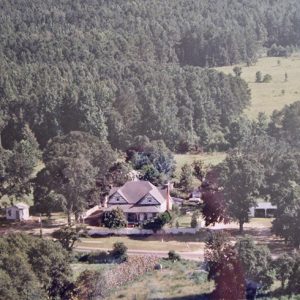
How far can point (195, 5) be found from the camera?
120625mm

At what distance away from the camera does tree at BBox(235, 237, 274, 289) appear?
3284cm

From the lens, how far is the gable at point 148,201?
4681 cm

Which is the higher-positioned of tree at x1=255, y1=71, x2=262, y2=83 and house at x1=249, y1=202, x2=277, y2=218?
tree at x1=255, y1=71, x2=262, y2=83

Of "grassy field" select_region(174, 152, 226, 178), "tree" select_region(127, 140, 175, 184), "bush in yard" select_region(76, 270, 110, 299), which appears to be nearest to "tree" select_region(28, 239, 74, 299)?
"bush in yard" select_region(76, 270, 110, 299)

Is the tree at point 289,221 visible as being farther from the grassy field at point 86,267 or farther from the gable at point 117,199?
the gable at point 117,199

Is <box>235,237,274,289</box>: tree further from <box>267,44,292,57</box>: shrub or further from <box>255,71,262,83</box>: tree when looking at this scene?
<box>267,44,292,57</box>: shrub

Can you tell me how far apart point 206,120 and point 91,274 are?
4316 cm

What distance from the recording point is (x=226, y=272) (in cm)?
3222

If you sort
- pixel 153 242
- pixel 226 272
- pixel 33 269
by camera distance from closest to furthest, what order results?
pixel 33 269 < pixel 226 272 < pixel 153 242

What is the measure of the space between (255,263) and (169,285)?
4.78 meters

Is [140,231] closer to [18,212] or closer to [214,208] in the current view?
[214,208]

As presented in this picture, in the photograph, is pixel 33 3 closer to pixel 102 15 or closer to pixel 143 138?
pixel 102 15

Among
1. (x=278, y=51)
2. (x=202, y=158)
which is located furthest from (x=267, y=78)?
(x=202, y=158)

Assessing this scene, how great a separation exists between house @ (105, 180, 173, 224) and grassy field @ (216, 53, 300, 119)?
32364 millimetres
